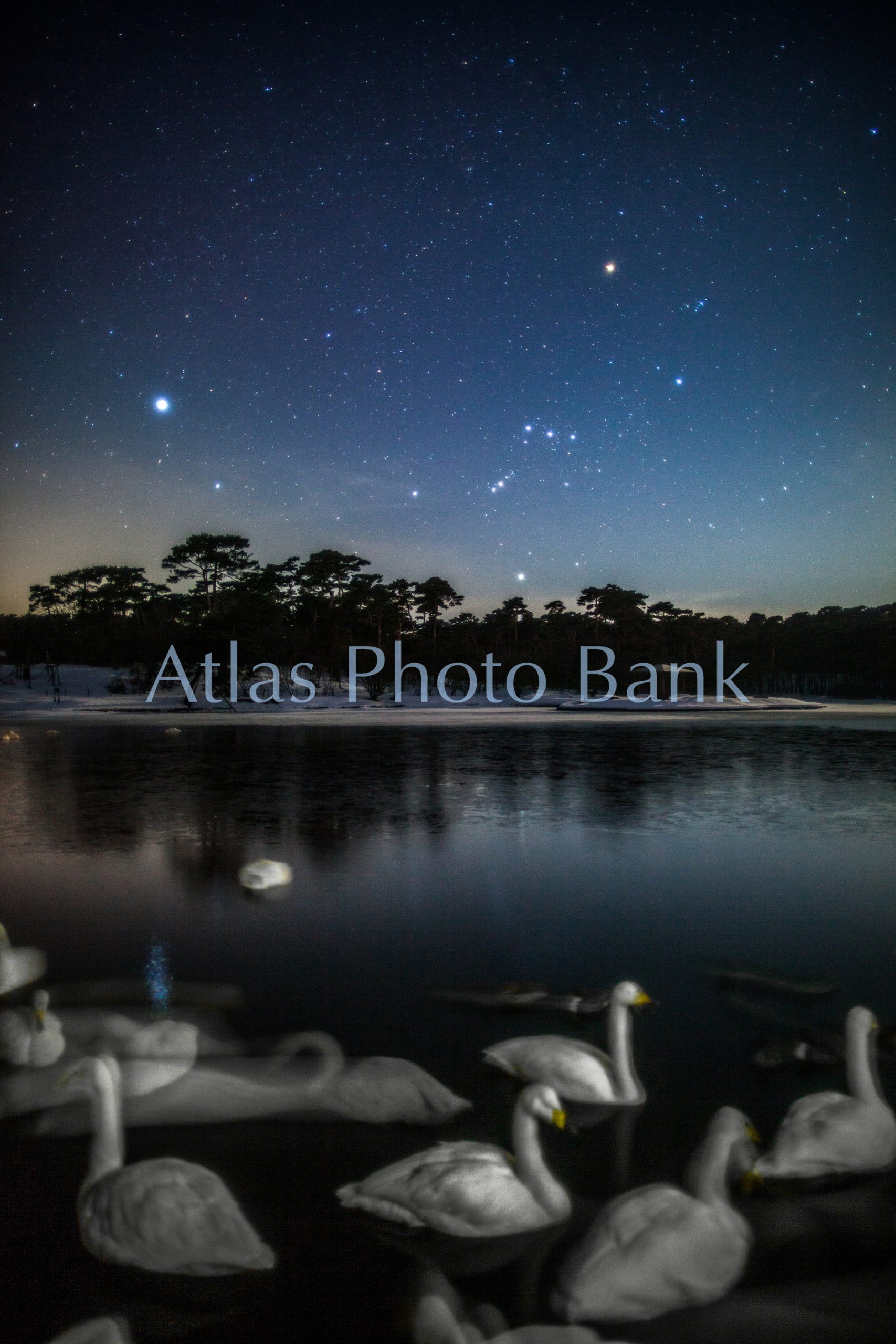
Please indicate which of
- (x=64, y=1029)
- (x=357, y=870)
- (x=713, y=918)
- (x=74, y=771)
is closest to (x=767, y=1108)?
(x=713, y=918)

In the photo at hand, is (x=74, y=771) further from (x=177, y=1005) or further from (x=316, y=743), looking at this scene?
(x=177, y=1005)

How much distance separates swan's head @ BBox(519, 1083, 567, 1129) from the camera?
9.21 feet

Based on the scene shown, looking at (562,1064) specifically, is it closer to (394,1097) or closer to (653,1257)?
(394,1097)

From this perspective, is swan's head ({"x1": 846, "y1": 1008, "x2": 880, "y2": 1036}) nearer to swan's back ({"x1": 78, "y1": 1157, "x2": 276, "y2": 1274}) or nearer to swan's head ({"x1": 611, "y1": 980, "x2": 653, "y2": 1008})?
swan's head ({"x1": 611, "y1": 980, "x2": 653, "y2": 1008})

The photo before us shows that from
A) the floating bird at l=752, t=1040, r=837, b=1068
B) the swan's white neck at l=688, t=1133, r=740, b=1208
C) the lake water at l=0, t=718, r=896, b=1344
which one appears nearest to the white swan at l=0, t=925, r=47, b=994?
the lake water at l=0, t=718, r=896, b=1344

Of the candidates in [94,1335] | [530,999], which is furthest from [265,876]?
[94,1335]

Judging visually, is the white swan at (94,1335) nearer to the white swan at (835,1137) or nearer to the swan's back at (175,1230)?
the swan's back at (175,1230)

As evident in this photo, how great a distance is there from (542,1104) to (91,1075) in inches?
63.7

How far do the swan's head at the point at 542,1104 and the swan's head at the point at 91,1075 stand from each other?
4.86 feet

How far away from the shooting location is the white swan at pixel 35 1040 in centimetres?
379

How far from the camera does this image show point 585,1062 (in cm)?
356

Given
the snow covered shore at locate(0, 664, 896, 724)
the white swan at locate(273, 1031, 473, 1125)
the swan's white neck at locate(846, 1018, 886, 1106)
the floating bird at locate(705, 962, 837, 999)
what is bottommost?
the floating bird at locate(705, 962, 837, 999)

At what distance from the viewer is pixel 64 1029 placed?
4.16m

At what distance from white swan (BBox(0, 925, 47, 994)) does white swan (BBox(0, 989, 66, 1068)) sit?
93 centimetres
